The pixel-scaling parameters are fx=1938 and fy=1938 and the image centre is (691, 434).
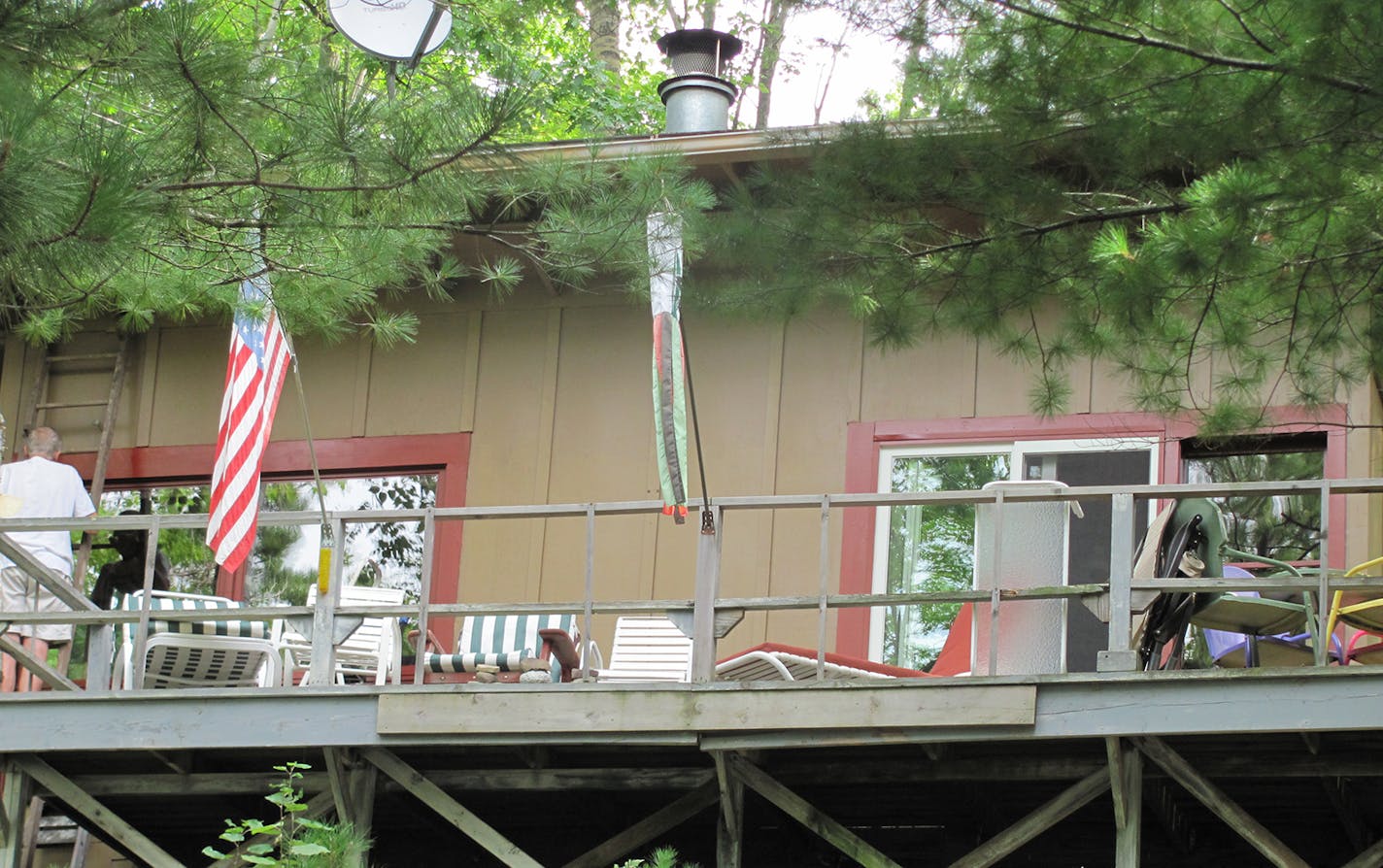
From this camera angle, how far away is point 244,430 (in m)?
9.67

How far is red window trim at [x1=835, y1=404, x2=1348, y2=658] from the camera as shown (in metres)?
9.95

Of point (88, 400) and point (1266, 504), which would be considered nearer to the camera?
point (1266, 504)

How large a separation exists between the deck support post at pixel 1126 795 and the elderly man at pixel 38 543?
5.51 m

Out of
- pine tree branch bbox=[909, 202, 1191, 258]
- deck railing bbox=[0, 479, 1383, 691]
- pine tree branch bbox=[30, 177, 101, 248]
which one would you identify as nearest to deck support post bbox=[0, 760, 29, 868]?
deck railing bbox=[0, 479, 1383, 691]

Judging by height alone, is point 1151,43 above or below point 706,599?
above

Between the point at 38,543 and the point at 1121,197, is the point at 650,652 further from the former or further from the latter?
the point at 1121,197

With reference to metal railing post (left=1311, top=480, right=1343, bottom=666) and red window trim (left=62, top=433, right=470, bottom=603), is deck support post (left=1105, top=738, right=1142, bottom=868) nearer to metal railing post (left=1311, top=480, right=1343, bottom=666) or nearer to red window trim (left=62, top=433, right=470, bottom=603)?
metal railing post (left=1311, top=480, right=1343, bottom=666)

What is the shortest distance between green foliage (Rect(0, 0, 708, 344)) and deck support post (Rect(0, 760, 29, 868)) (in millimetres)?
2434

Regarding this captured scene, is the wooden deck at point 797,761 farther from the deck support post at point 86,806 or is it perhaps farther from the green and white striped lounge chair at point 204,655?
the green and white striped lounge chair at point 204,655

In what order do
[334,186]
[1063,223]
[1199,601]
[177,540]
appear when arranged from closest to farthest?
[334,186] → [1063,223] → [1199,601] → [177,540]

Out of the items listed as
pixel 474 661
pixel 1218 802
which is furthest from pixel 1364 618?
pixel 474 661

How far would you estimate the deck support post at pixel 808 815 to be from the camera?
27.8 feet

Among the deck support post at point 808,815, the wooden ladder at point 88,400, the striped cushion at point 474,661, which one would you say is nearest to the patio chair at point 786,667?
the deck support post at point 808,815

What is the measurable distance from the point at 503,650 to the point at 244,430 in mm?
1822
